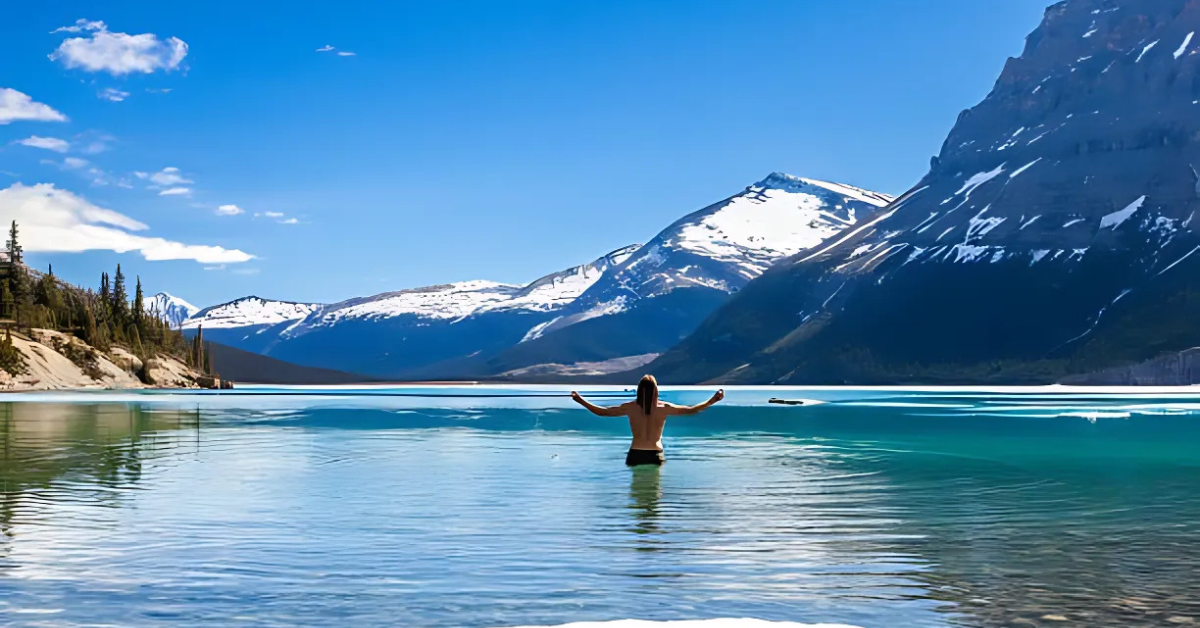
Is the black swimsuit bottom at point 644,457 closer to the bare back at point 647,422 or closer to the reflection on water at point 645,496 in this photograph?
the bare back at point 647,422

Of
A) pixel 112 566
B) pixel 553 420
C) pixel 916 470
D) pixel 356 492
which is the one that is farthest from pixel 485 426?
pixel 112 566

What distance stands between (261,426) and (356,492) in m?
60.2

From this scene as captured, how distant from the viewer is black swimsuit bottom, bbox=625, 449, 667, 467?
163 feet

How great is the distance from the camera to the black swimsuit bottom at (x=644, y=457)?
163 ft

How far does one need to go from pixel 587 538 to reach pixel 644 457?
20.1 metres

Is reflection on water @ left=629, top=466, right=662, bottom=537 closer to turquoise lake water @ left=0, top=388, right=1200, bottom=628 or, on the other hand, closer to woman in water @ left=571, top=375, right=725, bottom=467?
turquoise lake water @ left=0, top=388, right=1200, bottom=628

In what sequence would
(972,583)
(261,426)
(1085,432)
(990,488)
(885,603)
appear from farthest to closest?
(261,426) < (1085,432) < (990,488) < (972,583) < (885,603)

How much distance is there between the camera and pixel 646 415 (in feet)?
158

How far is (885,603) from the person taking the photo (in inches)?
822

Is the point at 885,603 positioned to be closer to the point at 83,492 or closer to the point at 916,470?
the point at 83,492

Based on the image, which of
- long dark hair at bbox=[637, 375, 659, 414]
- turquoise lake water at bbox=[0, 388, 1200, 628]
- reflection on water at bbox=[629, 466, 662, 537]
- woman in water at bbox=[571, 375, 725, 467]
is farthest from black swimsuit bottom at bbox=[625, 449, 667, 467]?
long dark hair at bbox=[637, 375, 659, 414]

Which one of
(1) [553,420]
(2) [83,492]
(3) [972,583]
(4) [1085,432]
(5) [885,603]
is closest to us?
(5) [885,603]

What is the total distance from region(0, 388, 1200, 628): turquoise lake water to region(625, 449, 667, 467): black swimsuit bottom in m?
0.71

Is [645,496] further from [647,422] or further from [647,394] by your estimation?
[647,422]
